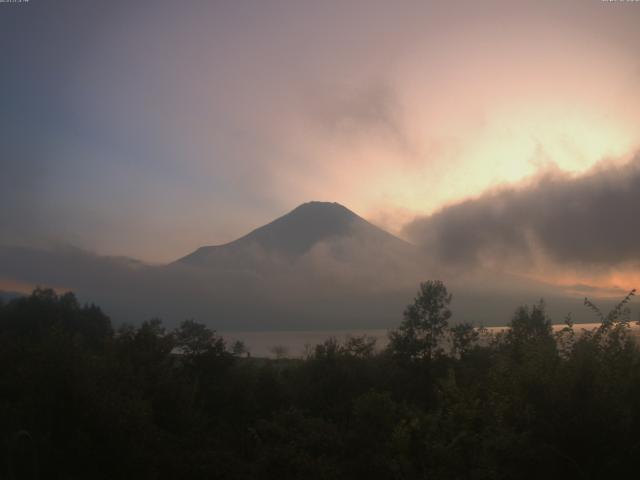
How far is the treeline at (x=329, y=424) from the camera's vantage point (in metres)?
12.0

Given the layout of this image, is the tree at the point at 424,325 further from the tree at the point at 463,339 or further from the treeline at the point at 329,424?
the treeline at the point at 329,424

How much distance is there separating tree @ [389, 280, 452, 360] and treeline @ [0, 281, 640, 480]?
18.4ft

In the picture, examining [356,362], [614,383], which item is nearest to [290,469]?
[614,383]

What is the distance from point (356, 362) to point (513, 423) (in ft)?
76.2

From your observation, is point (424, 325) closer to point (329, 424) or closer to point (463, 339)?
point (463, 339)

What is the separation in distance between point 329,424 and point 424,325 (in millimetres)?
18382

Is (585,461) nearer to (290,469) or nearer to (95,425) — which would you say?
(290,469)

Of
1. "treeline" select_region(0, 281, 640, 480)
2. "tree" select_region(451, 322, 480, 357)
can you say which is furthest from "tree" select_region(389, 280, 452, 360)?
"treeline" select_region(0, 281, 640, 480)

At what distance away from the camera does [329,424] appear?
21391mm

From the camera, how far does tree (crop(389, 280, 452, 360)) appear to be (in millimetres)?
37016

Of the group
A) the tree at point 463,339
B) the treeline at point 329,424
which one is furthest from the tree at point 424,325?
the treeline at point 329,424

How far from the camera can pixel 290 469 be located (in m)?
18.2

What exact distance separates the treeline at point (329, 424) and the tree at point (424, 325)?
562 cm

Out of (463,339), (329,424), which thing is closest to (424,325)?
(463,339)
